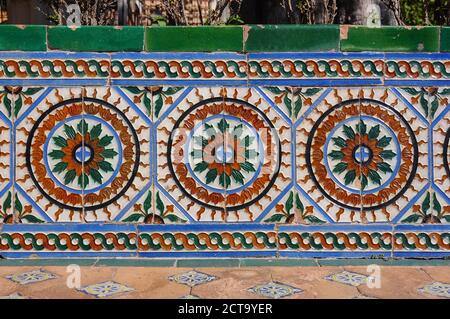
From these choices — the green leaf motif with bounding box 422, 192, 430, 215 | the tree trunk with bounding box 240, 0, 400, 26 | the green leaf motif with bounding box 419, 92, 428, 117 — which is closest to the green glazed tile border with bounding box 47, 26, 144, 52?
the green leaf motif with bounding box 419, 92, 428, 117

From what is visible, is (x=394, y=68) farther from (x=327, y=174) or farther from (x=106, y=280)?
(x=106, y=280)

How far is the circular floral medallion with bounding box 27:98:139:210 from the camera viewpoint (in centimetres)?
241

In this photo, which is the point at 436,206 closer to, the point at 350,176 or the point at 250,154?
the point at 350,176

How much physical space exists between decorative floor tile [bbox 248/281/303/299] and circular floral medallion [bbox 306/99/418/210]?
55 centimetres

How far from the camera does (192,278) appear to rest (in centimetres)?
215

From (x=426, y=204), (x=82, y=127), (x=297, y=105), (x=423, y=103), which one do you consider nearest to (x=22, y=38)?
(x=82, y=127)

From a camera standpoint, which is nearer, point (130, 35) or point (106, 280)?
point (106, 280)

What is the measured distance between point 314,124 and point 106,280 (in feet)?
3.74

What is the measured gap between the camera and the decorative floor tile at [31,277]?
2.10 meters

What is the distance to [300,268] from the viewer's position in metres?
2.28

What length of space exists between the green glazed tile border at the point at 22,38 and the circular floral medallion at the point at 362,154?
1301mm
